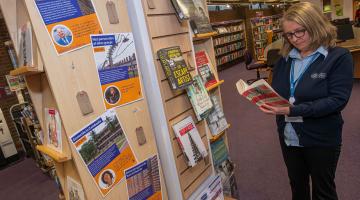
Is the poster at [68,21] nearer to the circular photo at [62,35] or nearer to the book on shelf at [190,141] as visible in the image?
the circular photo at [62,35]

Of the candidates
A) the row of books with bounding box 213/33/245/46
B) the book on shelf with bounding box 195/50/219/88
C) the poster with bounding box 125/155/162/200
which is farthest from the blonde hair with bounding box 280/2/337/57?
the row of books with bounding box 213/33/245/46

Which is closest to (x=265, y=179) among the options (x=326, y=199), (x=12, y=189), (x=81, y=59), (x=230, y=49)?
(x=326, y=199)

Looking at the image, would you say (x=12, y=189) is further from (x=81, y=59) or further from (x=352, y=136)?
(x=352, y=136)

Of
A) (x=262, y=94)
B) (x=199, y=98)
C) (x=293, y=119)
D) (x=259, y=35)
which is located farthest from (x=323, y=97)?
(x=259, y=35)

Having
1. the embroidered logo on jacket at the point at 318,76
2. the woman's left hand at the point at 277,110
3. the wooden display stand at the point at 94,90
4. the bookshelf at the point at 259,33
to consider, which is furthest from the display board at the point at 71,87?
the bookshelf at the point at 259,33

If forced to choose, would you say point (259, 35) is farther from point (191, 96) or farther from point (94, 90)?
point (94, 90)

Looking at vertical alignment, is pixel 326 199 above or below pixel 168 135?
below

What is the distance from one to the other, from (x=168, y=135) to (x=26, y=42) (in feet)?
3.03

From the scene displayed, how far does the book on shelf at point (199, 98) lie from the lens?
1837 mm

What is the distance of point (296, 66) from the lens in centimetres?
162

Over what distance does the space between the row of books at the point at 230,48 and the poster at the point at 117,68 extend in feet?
29.4

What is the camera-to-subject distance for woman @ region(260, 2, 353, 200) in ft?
4.80

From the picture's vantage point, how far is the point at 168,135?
1.69 meters

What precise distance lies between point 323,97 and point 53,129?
1486mm
